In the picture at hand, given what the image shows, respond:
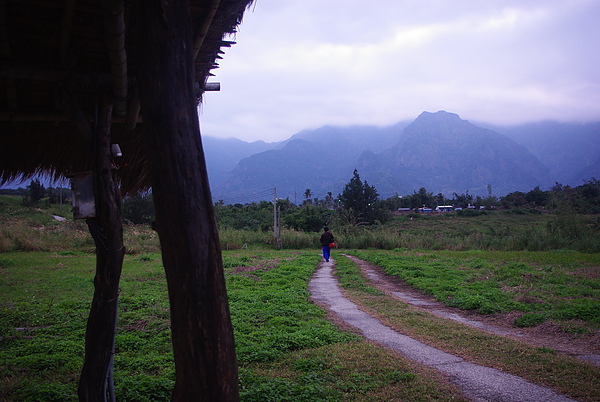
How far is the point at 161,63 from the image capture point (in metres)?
2.25

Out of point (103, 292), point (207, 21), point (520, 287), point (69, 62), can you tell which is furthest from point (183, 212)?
point (520, 287)

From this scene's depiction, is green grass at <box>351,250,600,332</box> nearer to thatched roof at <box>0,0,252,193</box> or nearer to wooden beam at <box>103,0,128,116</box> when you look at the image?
thatched roof at <box>0,0,252,193</box>

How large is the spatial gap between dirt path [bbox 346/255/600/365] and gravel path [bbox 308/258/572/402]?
1609 mm

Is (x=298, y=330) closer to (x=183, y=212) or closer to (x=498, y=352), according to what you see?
(x=498, y=352)

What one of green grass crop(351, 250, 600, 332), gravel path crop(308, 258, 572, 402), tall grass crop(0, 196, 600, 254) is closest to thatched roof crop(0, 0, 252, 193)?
gravel path crop(308, 258, 572, 402)

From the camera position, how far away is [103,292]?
3.22 metres

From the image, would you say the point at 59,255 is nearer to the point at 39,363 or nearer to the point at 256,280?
the point at 256,280

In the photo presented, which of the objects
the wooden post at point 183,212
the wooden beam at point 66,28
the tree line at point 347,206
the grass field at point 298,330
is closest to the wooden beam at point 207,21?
the wooden post at point 183,212

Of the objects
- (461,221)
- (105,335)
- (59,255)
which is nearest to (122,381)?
(105,335)

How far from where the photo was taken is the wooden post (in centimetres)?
210

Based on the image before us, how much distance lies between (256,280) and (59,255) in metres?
11.5

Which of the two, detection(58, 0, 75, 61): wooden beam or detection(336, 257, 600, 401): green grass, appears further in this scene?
detection(336, 257, 600, 401): green grass

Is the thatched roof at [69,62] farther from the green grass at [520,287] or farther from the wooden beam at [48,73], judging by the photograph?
the green grass at [520,287]

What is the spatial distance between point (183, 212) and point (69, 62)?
2.35 meters
